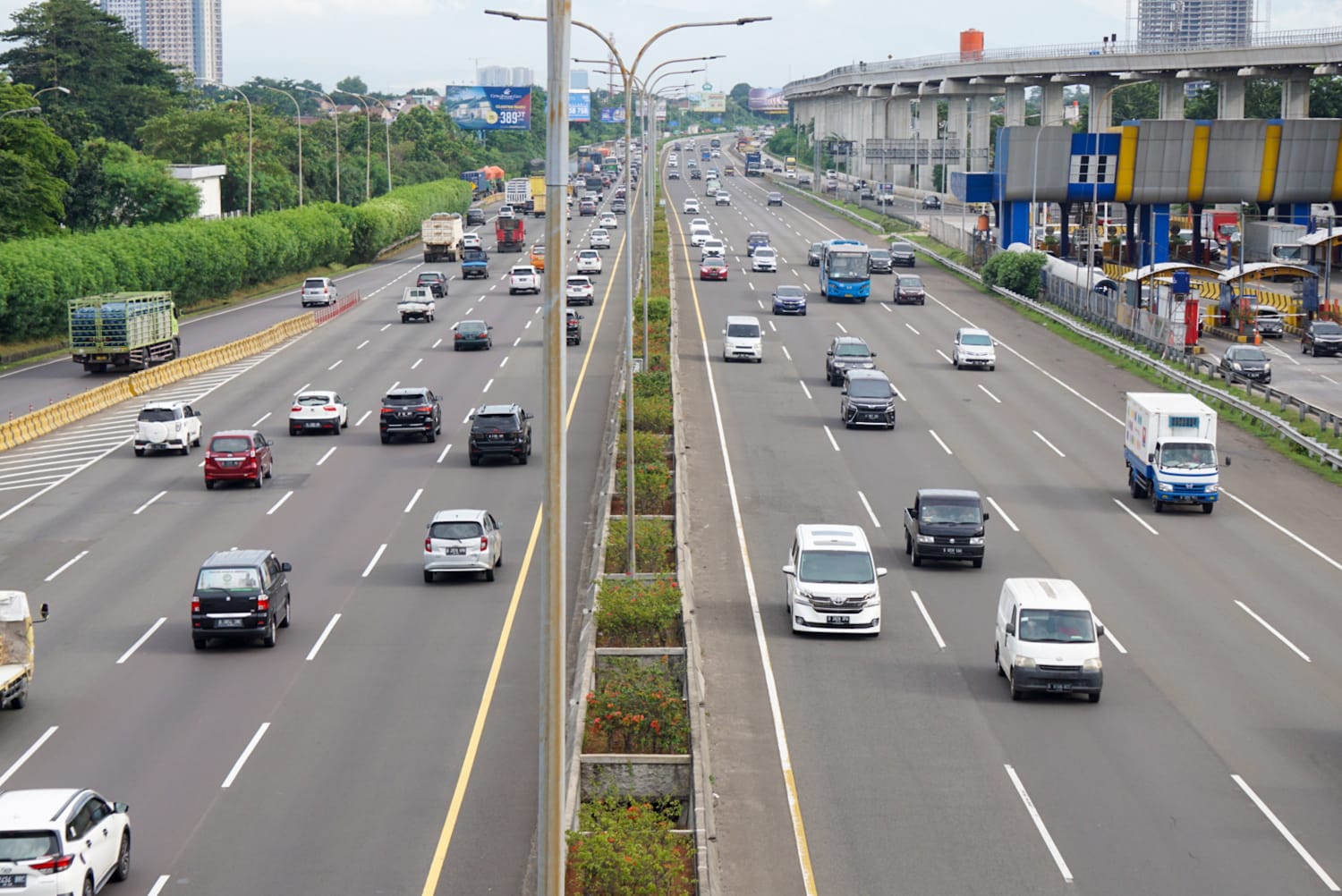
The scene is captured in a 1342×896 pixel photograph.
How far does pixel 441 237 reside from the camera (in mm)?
126125

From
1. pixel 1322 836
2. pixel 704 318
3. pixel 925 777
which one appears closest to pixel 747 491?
pixel 925 777

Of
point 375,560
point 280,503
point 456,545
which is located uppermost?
point 456,545

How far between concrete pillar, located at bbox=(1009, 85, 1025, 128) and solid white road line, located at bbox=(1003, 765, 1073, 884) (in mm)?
127286

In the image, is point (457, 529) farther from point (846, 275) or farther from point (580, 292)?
point (846, 275)

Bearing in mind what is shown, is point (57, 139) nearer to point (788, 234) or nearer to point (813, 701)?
point (788, 234)

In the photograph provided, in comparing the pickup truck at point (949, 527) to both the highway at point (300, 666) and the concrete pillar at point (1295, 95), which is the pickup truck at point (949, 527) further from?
the concrete pillar at point (1295, 95)

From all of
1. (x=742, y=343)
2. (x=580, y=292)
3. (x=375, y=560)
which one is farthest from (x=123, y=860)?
(x=580, y=292)

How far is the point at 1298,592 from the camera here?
37469mm

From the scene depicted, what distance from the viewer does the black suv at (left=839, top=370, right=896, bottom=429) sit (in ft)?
186

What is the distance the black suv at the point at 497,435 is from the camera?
50.0 meters

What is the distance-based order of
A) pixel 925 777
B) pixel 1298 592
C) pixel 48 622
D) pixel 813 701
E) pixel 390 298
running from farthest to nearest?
pixel 390 298, pixel 1298 592, pixel 48 622, pixel 813 701, pixel 925 777

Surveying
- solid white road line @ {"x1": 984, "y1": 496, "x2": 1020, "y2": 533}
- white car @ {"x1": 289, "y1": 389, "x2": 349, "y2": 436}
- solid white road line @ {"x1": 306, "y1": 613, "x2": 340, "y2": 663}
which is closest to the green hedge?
white car @ {"x1": 289, "y1": 389, "x2": 349, "y2": 436}

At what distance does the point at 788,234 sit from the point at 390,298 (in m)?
49.6

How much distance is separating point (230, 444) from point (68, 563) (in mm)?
8750
